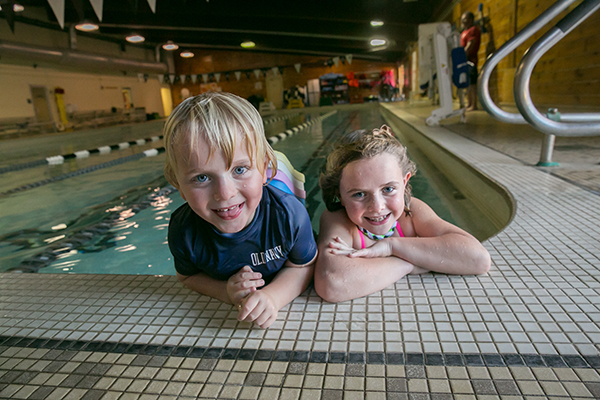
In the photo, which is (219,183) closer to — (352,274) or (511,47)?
(352,274)

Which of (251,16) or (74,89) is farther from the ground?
(251,16)

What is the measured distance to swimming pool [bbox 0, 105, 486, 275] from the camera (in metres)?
2.33

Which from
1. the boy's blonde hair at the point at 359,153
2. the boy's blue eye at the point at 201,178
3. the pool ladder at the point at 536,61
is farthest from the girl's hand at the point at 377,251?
the pool ladder at the point at 536,61

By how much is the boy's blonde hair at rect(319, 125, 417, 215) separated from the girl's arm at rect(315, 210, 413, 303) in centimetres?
20

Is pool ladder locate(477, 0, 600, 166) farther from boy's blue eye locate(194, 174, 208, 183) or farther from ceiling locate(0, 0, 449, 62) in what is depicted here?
ceiling locate(0, 0, 449, 62)

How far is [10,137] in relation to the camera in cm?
1094

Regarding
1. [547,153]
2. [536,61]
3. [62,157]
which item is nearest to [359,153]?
[536,61]

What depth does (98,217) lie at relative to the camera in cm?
313

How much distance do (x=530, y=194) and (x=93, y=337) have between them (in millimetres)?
2072

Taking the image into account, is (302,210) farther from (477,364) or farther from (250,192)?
(477,364)

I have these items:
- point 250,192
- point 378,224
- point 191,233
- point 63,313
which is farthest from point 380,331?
point 63,313

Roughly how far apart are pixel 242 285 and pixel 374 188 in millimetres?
473

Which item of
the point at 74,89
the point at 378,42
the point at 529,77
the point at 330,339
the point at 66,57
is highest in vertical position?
the point at 378,42

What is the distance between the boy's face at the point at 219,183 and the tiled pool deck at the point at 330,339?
32 cm
